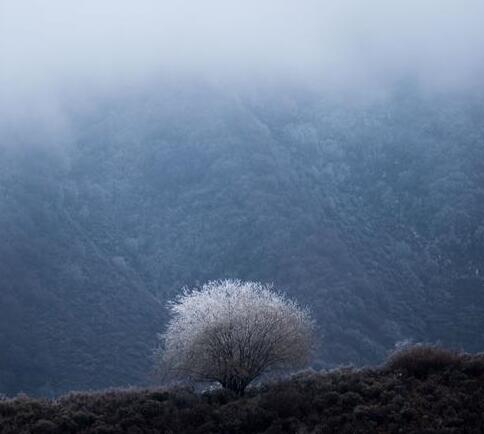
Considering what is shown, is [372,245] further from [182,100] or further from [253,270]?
[182,100]

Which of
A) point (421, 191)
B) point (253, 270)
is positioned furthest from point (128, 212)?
point (421, 191)

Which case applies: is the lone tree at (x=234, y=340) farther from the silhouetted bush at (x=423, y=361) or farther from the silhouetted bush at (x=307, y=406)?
the silhouetted bush at (x=423, y=361)

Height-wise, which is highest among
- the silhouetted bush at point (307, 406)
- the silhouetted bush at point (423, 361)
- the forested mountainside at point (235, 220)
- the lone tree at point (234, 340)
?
the forested mountainside at point (235, 220)

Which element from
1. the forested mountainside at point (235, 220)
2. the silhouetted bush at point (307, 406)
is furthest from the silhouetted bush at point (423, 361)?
the forested mountainside at point (235, 220)

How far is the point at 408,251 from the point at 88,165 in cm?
3454

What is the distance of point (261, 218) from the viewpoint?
6894 centimetres

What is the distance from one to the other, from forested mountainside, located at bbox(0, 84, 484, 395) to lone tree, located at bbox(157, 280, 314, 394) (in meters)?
24.5

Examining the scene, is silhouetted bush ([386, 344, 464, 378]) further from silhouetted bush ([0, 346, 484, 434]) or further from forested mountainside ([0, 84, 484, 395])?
forested mountainside ([0, 84, 484, 395])

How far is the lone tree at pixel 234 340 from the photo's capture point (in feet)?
85.8

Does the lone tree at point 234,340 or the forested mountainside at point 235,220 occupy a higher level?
the forested mountainside at point 235,220

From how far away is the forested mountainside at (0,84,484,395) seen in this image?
5650 cm

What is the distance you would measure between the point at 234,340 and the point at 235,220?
1718 inches

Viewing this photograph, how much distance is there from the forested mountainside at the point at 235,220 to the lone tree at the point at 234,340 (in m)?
24.5

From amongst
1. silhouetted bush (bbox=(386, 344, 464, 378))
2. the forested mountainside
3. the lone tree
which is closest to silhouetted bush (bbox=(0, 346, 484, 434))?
silhouetted bush (bbox=(386, 344, 464, 378))
